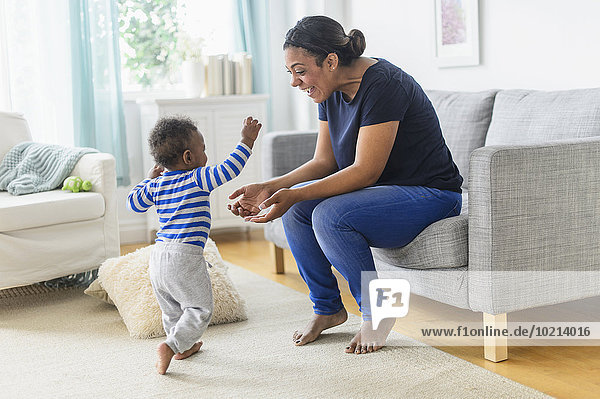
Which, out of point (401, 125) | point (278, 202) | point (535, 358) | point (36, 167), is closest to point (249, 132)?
point (278, 202)

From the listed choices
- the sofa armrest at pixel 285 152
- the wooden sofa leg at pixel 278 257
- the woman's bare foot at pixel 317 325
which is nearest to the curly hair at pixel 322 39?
the woman's bare foot at pixel 317 325

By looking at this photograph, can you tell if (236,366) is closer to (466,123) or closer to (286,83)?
(466,123)

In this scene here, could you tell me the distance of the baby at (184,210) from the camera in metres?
2.13

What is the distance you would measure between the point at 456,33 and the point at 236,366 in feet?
6.76

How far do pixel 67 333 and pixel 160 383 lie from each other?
0.69m

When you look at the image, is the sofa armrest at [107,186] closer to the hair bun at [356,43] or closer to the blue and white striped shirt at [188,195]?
the blue and white striped shirt at [188,195]

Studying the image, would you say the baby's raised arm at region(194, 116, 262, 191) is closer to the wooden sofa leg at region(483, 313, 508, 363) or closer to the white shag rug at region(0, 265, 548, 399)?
the white shag rug at region(0, 265, 548, 399)

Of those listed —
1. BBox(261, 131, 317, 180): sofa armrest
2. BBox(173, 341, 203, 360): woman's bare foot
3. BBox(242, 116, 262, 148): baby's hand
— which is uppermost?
BBox(242, 116, 262, 148): baby's hand

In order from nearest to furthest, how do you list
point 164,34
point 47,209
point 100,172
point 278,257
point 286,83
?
point 47,209 → point 100,172 → point 278,257 → point 164,34 → point 286,83

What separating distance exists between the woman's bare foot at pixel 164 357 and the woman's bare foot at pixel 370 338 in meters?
0.52

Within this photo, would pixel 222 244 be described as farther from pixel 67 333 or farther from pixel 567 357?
pixel 567 357

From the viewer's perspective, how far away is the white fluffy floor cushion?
8.21 ft

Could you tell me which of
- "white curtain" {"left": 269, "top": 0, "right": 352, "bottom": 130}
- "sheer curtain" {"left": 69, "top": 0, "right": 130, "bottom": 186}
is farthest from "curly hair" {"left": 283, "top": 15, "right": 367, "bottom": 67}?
"white curtain" {"left": 269, "top": 0, "right": 352, "bottom": 130}

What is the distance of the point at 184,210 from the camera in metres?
2.16
